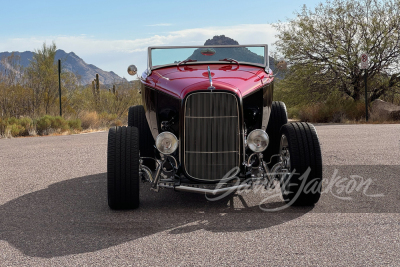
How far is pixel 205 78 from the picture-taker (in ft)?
17.5

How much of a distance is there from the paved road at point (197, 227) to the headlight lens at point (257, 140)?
25.8 inches

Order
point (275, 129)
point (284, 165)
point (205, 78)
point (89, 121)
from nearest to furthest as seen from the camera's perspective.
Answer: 1. point (205, 78)
2. point (284, 165)
3. point (275, 129)
4. point (89, 121)

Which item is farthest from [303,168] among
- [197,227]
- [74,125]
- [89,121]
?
[89,121]

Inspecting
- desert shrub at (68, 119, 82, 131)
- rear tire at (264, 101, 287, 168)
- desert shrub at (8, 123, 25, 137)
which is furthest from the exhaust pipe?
desert shrub at (68, 119, 82, 131)

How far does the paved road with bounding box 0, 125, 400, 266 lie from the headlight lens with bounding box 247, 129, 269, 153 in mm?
656

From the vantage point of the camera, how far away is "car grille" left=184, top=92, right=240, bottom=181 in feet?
16.5

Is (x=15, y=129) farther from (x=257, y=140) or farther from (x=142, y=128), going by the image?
(x=257, y=140)

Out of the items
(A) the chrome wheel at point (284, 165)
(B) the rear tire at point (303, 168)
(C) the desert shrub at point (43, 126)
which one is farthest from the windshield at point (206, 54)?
(C) the desert shrub at point (43, 126)

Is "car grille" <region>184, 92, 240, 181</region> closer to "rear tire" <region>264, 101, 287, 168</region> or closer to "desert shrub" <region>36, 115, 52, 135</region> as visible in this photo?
"rear tire" <region>264, 101, 287, 168</region>

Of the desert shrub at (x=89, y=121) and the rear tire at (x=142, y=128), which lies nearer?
the rear tire at (x=142, y=128)

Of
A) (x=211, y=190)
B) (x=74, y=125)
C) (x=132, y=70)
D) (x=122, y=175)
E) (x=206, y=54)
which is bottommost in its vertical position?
(x=74, y=125)

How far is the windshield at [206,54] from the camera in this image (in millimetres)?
6621

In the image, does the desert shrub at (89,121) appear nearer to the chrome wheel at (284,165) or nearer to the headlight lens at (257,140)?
the chrome wheel at (284,165)

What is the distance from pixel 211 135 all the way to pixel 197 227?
101 centimetres
